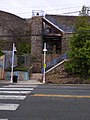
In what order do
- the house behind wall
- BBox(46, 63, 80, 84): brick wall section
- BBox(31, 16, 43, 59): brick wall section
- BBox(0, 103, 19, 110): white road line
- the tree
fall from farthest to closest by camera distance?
BBox(31, 16, 43, 59): brick wall section < the house behind wall < the tree < BBox(46, 63, 80, 84): brick wall section < BBox(0, 103, 19, 110): white road line

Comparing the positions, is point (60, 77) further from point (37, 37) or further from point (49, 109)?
point (49, 109)

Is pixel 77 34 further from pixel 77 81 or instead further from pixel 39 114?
pixel 39 114

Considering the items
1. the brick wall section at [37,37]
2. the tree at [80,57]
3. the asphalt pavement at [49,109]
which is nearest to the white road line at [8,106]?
the asphalt pavement at [49,109]

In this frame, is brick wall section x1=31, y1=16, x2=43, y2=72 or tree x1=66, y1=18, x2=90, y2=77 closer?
tree x1=66, y1=18, x2=90, y2=77

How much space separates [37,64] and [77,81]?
1431 centimetres

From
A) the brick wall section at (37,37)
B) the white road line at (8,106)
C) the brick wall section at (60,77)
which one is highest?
the brick wall section at (37,37)

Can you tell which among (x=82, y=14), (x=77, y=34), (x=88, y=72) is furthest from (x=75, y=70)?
(x=82, y=14)

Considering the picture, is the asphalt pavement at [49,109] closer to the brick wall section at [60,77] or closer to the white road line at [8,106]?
the white road line at [8,106]

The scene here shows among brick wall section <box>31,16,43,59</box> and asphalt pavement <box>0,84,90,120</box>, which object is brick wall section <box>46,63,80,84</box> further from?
asphalt pavement <box>0,84,90,120</box>

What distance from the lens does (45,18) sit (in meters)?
50.0

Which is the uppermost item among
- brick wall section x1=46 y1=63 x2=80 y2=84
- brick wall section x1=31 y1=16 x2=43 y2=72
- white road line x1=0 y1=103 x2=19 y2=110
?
brick wall section x1=31 y1=16 x2=43 y2=72

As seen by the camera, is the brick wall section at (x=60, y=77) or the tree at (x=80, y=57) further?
the tree at (x=80, y=57)

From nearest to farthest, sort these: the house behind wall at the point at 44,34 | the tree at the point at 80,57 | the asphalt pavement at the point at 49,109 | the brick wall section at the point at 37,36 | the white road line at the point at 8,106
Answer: the asphalt pavement at the point at 49,109
the white road line at the point at 8,106
the tree at the point at 80,57
the house behind wall at the point at 44,34
the brick wall section at the point at 37,36

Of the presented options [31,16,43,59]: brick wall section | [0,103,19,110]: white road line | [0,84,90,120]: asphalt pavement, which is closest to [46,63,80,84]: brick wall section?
[31,16,43,59]: brick wall section
